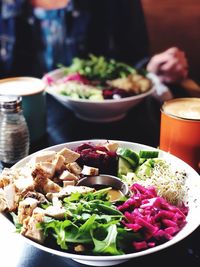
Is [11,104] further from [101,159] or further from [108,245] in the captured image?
[108,245]

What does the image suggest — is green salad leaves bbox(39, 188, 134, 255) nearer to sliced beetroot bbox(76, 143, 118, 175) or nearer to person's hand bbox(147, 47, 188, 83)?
sliced beetroot bbox(76, 143, 118, 175)

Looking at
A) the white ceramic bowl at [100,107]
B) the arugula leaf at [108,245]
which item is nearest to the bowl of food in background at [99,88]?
the white ceramic bowl at [100,107]

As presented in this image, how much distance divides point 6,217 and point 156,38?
2268 millimetres

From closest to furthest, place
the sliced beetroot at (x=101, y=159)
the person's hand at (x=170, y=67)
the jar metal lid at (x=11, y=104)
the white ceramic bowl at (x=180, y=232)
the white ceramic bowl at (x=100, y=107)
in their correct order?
the white ceramic bowl at (x=180, y=232) < the sliced beetroot at (x=101, y=159) < the jar metal lid at (x=11, y=104) < the white ceramic bowl at (x=100, y=107) < the person's hand at (x=170, y=67)

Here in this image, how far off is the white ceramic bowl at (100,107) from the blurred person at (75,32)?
814 mm

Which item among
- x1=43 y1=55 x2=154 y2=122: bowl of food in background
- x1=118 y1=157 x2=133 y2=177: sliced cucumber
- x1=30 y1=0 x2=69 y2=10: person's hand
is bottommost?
x1=118 y1=157 x2=133 y2=177: sliced cucumber

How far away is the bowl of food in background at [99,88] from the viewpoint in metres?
1.78

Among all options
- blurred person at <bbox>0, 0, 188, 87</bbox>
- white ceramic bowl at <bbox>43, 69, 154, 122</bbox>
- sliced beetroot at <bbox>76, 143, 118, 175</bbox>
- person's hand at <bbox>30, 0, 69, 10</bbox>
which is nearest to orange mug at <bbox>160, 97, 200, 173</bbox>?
sliced beetroot at <bbox>76, 143, 118, 175</bbox>

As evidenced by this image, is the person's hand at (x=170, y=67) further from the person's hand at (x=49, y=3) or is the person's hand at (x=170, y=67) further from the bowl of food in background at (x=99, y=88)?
the person's hand at (x=49, y=3)

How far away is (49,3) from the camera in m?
2.74

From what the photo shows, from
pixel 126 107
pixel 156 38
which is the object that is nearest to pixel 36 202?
pixel 126 107

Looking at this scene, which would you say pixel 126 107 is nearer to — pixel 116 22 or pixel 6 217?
pixel 6 217

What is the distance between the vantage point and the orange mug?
4.31 ft

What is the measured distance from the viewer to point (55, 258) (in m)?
1.07
